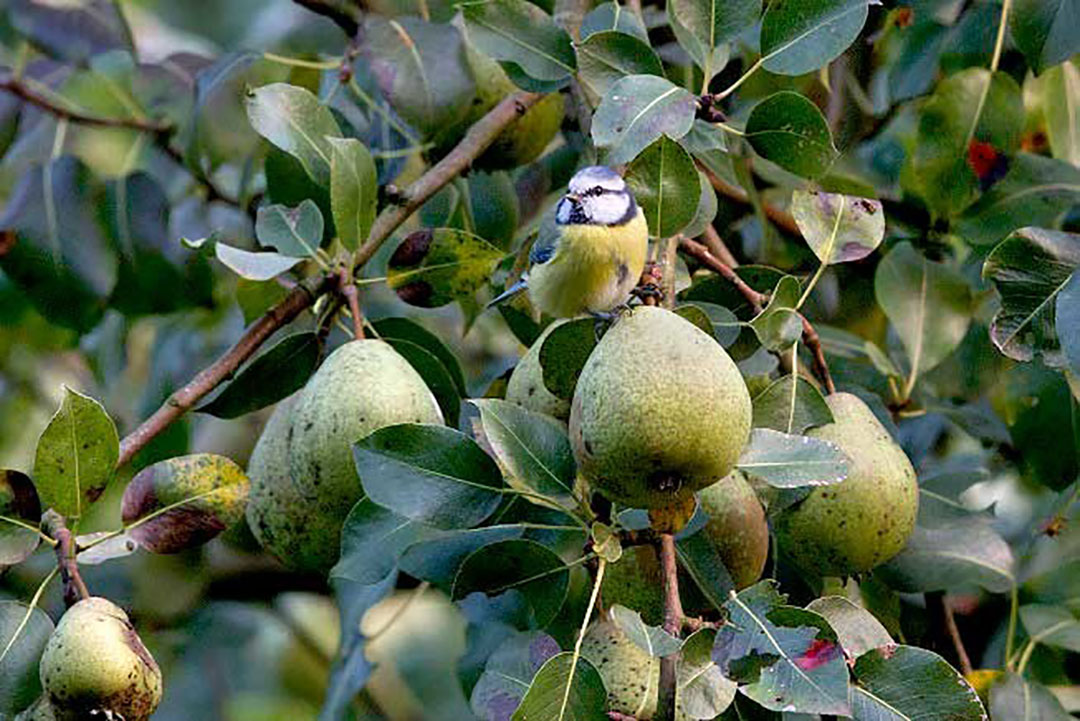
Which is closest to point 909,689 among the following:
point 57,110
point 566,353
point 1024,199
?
point 566,353

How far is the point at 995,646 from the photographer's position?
1.33 meters

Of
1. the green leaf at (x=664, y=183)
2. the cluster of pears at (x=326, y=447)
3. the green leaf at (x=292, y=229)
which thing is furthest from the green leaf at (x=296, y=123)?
the green leaf at (x=664, y=183)

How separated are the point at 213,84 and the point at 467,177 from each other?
273 mm

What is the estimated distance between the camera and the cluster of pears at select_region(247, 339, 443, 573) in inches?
35.3

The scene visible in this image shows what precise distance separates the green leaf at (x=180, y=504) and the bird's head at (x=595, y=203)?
0.30 metres

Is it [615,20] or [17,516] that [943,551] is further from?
[17,516]

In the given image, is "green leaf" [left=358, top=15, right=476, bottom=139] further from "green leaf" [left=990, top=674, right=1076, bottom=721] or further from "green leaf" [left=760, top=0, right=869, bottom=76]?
"green leaf" [left=990, top=674, right=1076, bottom=721]

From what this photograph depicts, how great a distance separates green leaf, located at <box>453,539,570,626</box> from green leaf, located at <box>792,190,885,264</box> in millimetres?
250

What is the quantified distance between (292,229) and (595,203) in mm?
307

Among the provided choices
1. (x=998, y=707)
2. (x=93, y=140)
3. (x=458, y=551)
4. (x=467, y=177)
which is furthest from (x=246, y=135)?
(x=998, y=707)

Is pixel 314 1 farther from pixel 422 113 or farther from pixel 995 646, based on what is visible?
pixel 995 646

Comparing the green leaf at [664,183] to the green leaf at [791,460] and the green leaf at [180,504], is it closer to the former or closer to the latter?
the green leaf at [791,460]

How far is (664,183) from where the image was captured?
851 mm

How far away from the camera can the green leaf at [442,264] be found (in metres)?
1.05
